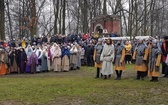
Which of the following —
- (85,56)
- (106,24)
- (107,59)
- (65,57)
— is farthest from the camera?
(106,24)

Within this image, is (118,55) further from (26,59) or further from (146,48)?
(26,59)

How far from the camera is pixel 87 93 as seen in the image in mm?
10625

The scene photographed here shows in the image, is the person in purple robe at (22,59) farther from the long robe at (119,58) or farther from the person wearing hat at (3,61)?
the long robe at (119,58)

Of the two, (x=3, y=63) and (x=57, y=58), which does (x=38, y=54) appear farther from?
(x=3, y=63)

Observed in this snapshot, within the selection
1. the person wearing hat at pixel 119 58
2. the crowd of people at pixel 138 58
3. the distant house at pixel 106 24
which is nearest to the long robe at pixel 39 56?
the crowd of people at pixel 138 58

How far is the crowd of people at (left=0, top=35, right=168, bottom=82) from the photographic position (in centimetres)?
1336

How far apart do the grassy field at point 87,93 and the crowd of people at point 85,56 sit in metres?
0.80

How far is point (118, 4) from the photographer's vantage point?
4128cm

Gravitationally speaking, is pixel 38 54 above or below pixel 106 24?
below

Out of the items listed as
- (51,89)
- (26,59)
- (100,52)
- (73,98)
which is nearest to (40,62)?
(26,59)

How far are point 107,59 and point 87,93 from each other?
3491mm

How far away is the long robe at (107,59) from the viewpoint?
1382 cm

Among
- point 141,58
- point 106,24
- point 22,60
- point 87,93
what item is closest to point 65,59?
point 22,60

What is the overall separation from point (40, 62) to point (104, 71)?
5.73m
